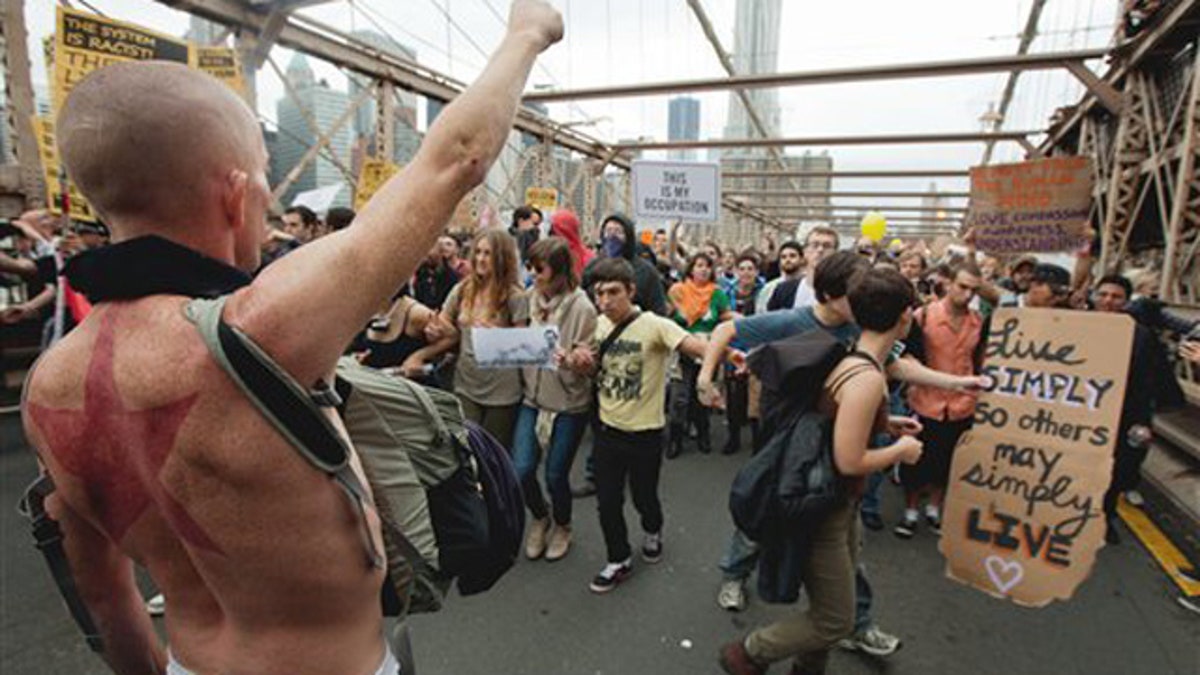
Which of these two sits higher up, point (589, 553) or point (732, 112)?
point (732, 112)

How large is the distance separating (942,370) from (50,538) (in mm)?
4178

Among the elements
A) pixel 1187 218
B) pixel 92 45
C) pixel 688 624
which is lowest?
pixel 688 624

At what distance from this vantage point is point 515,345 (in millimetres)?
3066

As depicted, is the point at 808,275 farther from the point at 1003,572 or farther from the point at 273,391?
the point at 273,391

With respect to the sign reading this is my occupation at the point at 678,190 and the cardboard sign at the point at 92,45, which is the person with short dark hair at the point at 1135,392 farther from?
the cardboard sign at the point at 92,45

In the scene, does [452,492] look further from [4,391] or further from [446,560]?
[4,391]

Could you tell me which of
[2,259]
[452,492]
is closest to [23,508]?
[452,492]

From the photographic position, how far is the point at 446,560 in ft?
3.66

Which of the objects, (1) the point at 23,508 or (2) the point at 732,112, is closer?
(1) the point at 23,508

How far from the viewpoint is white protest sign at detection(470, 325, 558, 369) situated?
3.04m

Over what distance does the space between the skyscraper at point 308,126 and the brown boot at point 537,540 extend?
19.8 feet

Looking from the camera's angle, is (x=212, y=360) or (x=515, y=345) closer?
(x=212, y=360)

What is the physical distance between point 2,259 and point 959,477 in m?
6.41

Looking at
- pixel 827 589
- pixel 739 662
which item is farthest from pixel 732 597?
pixel 827 589
